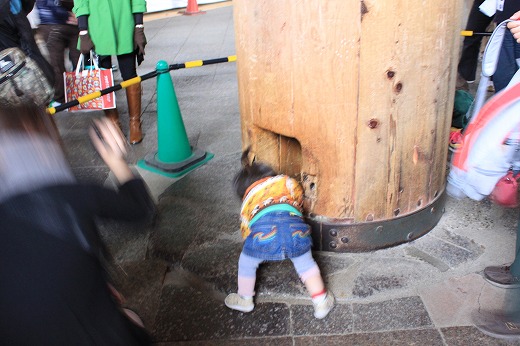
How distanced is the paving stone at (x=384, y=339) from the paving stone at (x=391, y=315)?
1.6 inches

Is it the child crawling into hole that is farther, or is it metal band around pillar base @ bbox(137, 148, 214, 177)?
metal band around pillar base @ bbox(137, 148, 214, 177)

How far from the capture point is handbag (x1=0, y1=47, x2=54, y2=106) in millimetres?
3354

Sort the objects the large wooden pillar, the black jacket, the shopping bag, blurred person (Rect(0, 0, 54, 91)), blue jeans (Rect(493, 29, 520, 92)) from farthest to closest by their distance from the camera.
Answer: the shopping bag → blurred person (Rect(0, 0, 54, 91)) → blue jeans (Rect(493, 29, 520, 92)) → the large wooden pillar → the black jacket

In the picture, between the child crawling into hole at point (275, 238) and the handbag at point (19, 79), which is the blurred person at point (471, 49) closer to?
the child crawling into hole at point (275, 238)

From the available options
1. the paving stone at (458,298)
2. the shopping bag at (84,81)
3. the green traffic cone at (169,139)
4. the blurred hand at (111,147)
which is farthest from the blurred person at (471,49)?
the blurred hand at (111,147)

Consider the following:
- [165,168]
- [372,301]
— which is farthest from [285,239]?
[165,168]

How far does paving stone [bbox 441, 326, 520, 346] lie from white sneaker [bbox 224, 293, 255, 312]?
38.4 inches

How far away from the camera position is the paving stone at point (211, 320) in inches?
99.2

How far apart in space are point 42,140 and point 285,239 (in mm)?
1284

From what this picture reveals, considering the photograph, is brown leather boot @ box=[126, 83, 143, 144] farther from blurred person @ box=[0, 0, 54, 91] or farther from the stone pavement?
the stone pavement

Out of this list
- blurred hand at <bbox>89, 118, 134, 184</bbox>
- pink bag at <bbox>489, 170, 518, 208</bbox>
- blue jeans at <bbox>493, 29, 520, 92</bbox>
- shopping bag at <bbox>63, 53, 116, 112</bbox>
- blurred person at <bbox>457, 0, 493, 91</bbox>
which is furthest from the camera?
blurred person at <bbox>457, 0, 493, 91</bbox>

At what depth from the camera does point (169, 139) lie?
4.27 meters

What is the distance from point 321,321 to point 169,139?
2.29 metres

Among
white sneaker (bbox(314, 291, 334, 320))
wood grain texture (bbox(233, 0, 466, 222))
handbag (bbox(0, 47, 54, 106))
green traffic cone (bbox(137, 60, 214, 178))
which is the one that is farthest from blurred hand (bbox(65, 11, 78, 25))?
white sneaker (bbox(314, 291, 334, 320))
